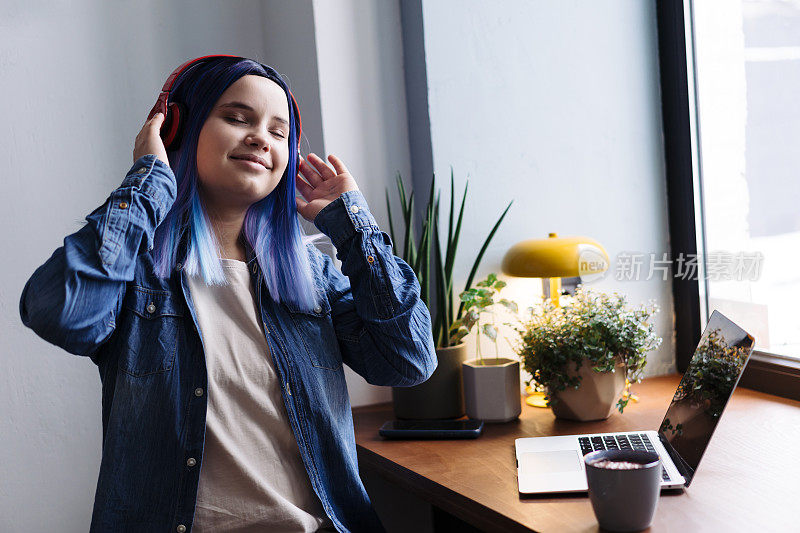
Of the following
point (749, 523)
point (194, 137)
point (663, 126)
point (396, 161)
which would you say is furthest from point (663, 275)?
point (194, 137)

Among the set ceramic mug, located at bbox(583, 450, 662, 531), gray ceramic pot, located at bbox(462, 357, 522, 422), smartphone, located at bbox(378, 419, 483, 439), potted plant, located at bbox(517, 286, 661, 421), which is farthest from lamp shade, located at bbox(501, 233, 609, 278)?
ceramic mug, located at bbox(583, 450, 662, 531)

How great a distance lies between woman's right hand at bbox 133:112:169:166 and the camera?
108cm

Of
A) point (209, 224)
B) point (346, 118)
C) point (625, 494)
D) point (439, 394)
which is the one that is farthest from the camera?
point (346, 118)

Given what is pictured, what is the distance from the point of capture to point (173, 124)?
112 cm

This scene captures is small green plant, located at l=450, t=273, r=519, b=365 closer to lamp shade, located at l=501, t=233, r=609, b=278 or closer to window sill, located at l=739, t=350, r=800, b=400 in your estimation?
lamp shade, located at l=501, t=233, r=609, b=278

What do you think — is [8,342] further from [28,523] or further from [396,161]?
[396,161]

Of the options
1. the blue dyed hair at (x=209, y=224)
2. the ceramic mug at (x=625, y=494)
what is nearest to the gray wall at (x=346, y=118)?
the blue dyed hair at (x=209, y=224)

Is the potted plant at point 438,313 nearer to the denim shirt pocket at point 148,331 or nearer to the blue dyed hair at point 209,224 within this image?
the blue dyed hair at point 209,224

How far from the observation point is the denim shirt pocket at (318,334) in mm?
1175

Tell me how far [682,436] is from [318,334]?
596 millimetres

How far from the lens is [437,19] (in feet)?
5.45

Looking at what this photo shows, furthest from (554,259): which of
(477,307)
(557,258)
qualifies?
(477,307)

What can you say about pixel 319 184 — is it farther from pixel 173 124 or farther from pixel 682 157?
pixel 682 157

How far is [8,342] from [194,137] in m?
0.77
